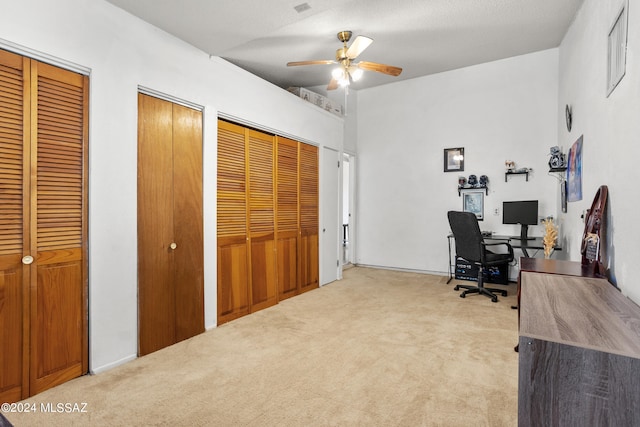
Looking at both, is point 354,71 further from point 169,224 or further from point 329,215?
point 169,224

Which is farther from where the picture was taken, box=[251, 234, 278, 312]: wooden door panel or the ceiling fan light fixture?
box=[251, 234, 278, 312]: wooden door panel

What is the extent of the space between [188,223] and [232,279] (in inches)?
32.6

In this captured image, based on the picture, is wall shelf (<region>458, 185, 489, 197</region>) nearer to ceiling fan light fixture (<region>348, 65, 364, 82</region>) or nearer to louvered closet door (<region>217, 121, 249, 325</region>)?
ceiling fan light fixture (<region>348, 65, 364, 82</region>)

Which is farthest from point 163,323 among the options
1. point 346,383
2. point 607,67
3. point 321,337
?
point 607,67

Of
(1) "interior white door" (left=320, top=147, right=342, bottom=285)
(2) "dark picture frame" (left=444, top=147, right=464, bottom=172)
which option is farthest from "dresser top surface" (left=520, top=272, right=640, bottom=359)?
(2) "dark picture frame" (left=444, top=147, right=464, bottom=172)

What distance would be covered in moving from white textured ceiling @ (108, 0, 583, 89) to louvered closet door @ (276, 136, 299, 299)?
1.17 metres

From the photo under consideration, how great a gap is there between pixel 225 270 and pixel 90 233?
1375 mm

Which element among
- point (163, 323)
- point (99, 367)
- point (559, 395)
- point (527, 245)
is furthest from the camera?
point (527, 245)

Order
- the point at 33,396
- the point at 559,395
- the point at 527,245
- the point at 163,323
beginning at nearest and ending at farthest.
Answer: the point at 559,395, the point at 33,396, the point at 163,323, the point at 527,245

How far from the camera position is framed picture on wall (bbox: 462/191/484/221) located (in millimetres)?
5289

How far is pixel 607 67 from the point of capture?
7.56 ft

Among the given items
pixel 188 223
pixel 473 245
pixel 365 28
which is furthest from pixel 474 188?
pixel 188 223

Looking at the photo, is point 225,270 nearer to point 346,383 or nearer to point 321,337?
point 321,337

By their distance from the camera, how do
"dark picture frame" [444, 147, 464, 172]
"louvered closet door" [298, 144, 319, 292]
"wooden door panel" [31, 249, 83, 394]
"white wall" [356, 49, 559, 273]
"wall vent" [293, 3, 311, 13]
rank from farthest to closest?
"dark picture frame" [444, 147, 464, 172], "white wall" [356, 49, 559, 273], "louvered closet door" [298, 144, 319, 292], "wall vent" [293, 3, 311, 13], "wooden door panel" [31, 249, 83, 394]
